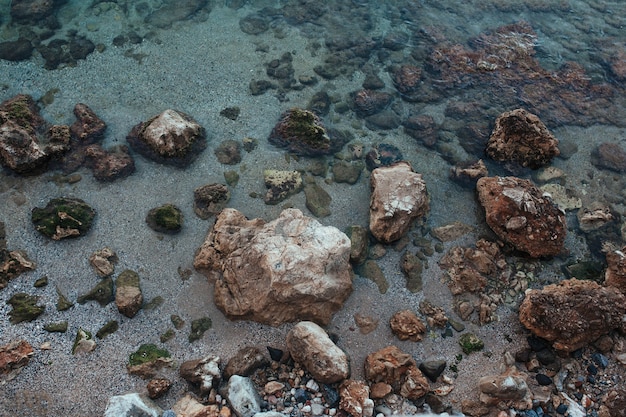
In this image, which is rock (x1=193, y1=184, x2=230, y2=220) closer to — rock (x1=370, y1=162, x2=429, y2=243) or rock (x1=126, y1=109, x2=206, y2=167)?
rock (x1=126, y1=109, x2=206, y2=167)

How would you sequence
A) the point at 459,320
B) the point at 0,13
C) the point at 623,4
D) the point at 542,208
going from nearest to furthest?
the point at 459,320
the point at 542,208
the point at 0,13
the point at 623,4

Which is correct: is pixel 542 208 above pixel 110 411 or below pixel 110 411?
above

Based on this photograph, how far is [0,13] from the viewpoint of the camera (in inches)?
384

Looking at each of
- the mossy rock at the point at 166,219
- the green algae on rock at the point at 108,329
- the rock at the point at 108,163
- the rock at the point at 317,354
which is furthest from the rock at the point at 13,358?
the rock at the point at 317,354

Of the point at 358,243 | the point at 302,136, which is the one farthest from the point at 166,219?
the point at 358,243

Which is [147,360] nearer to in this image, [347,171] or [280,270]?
[280,270]

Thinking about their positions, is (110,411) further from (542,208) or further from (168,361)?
(542,208)

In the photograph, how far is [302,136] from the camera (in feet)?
26.2

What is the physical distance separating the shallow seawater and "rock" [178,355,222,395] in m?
0.22

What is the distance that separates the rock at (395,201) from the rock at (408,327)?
1.15 m

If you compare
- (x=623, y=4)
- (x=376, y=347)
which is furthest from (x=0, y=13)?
(x=623, y=4)

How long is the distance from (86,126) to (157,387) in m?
4.45

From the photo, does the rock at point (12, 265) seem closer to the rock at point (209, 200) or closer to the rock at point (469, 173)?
the rock at point (209, 200)

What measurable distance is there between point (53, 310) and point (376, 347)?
4.02m
